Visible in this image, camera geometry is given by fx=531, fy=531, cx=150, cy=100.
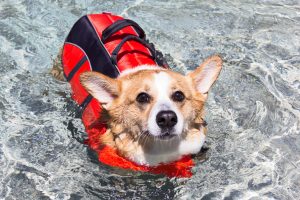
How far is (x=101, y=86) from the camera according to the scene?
4.01 m

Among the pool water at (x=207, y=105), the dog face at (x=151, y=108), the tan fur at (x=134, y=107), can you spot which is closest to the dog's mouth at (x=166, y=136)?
the dog face at (x=151, y=108)

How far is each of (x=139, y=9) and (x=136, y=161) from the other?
327 cm

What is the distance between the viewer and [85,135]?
15.2 feet

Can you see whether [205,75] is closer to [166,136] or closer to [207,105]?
[166,136]

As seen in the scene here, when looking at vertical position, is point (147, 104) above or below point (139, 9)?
above

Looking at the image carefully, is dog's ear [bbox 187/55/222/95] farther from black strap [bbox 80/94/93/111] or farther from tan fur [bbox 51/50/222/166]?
black strap [bbox 80/94/93/111]

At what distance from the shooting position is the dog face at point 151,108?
3785mm

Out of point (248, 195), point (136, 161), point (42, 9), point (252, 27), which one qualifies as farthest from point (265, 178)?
point (42, 9)

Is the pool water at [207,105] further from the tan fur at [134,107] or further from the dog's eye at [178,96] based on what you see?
the dog's eye at [178,96]

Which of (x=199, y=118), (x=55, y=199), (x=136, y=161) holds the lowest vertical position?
(x=55, y=199)

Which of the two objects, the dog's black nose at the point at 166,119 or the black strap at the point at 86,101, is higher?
the dog's black nose at the point at 166,119

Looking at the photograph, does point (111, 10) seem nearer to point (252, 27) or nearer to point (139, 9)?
point (139, 9)

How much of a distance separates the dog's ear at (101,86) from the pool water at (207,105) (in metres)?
0.59

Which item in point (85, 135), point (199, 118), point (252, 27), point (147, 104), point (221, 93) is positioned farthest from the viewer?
point (252, 27)
